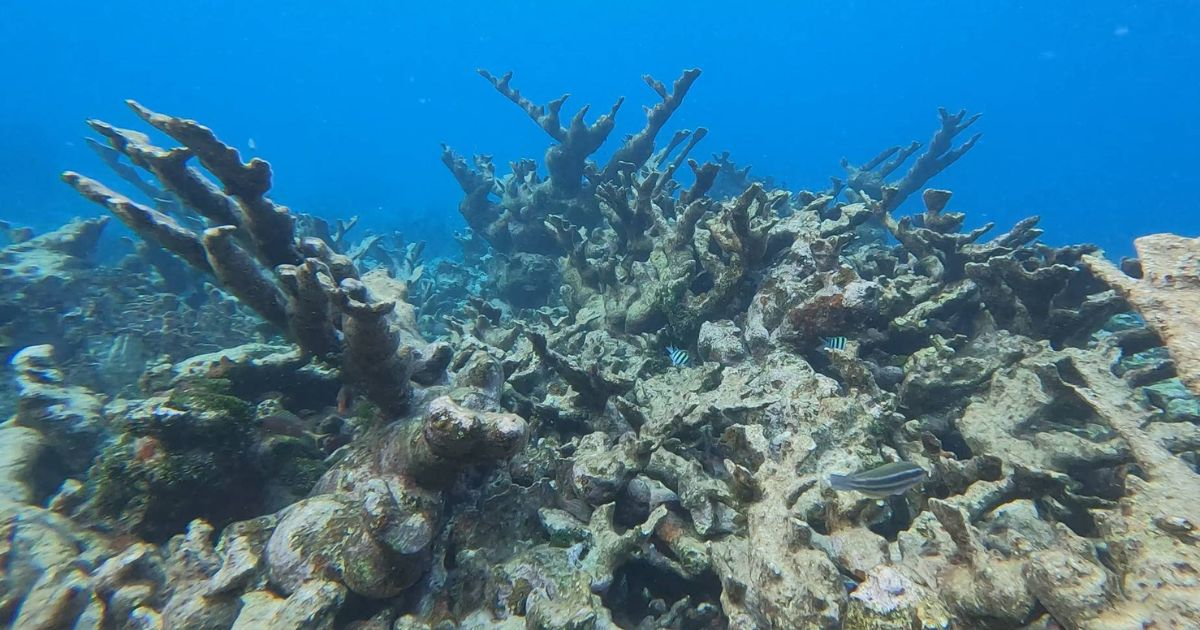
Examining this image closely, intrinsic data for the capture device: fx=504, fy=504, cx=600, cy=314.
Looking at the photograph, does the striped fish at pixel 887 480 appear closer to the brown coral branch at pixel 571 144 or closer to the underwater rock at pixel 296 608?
the underwater rock at pixel 296 608

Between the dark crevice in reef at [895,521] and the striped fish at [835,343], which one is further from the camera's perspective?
the striped fish at [835,343]

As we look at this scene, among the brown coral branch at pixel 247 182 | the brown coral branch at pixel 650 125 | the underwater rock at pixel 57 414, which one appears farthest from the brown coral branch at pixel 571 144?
the underwater rock at pixel 57 414

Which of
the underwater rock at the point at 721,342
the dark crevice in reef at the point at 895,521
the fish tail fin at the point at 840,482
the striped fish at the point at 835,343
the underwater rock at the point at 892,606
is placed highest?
the underwater rock at the point at 721,342

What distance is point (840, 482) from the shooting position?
2.68 meters

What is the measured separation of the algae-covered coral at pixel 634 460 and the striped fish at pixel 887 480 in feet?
0.70

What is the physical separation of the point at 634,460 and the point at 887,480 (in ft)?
4.68

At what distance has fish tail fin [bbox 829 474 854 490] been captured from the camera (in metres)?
2.65

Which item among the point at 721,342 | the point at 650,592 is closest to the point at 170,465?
the point at 650,592

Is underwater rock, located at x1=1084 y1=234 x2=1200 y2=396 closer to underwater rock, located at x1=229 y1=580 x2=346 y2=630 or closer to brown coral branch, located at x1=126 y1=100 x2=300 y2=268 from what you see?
underwater rock, located at x1=229 y1=580 x2=346 y2=630

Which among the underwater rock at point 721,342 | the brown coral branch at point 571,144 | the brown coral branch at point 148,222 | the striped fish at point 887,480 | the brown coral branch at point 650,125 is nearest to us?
the striped fish at point 887,480

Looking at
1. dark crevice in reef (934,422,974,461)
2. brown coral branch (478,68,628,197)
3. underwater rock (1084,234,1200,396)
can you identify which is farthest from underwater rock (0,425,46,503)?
brown coral branch (478,68,628,197)

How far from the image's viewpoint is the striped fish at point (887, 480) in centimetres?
258

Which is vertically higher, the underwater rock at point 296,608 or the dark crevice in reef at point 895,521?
the dark crevice in reef at point 895,521

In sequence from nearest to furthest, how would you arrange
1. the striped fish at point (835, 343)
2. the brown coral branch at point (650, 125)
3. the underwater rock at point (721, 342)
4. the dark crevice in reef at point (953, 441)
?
the dark crevice in reef at point (953, 441)
the striped fish at point (835, 343)
the underwater rock at point (721, 342)
the brown coral branch at point (650, 125)
